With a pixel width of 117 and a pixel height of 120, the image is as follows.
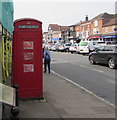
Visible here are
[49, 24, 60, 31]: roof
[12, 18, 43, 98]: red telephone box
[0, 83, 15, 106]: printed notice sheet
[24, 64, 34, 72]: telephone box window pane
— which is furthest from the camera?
[49, 24, 60, 31]: roof

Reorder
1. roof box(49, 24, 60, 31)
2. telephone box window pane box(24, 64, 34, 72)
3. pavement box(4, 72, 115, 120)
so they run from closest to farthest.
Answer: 1. pavement box(4, 72, 115, 120)
2. telephone box window pane box(24, 64, 34, 72)
3. roof box(49, 24, 60, 31)

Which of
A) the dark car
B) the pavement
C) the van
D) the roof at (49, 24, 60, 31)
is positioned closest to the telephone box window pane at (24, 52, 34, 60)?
the pavement

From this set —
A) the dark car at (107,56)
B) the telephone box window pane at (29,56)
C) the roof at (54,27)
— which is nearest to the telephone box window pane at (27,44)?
the telephone box window pane at (29,56)

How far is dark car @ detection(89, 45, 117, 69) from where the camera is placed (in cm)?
1373

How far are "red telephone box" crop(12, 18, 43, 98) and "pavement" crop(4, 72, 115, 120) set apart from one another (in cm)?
40

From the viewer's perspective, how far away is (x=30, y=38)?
591 centimetres

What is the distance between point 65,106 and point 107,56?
30.9ft

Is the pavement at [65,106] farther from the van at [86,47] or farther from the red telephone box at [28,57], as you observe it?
the van at [86,47]

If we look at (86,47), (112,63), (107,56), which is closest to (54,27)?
(86,47)

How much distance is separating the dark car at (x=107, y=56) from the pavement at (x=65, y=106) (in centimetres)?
698

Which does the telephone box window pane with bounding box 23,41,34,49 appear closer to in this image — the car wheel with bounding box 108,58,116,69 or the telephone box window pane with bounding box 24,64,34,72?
the telephone box window pane with bounding box 24,64,34,72

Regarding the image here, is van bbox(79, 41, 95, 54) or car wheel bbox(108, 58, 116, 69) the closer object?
car wheel bbox(108, 58, 116, 69)

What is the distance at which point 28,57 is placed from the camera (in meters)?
5.97

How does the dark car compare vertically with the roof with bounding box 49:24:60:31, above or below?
below
